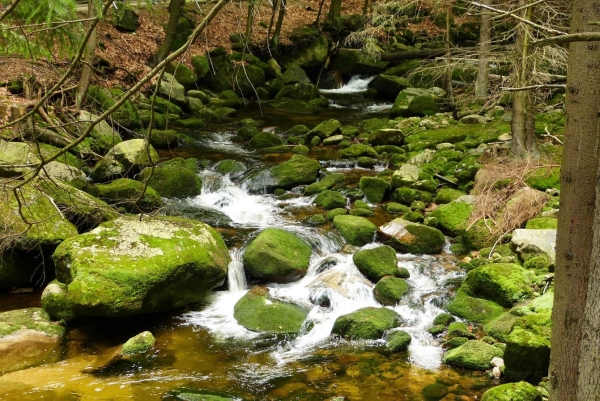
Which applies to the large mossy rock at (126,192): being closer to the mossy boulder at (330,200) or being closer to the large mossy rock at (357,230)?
the mossy boulder at (330,200)

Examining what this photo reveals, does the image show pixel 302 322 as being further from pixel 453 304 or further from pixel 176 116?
pixel 176 116

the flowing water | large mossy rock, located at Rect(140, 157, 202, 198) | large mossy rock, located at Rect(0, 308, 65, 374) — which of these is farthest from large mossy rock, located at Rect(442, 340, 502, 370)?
large mossy rock, located at Rect(140, 157, 202, 198)

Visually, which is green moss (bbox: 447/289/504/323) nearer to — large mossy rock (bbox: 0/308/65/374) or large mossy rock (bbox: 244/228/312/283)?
large mossy rock (bbox: 244/228/312/283)

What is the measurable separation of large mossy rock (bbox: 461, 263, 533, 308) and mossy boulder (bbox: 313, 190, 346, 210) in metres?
3.73

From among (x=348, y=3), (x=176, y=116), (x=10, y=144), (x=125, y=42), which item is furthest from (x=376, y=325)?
(x=348, y=3)

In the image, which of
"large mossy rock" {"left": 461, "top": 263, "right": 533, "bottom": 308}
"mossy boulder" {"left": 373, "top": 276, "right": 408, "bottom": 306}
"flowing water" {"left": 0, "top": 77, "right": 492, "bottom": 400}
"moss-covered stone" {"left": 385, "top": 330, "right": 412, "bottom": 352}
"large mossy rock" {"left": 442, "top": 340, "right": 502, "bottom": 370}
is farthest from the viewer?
"mossy boulder" {"left": 373, "top": 276, "right": 408, "bottom": 306}

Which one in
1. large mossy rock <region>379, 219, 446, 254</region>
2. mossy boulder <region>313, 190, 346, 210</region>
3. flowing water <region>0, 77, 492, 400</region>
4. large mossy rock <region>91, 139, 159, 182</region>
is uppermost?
large mossy rock <region>91, 139, 159, 182</region>

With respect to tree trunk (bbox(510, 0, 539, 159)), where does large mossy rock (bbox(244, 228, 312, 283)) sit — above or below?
below

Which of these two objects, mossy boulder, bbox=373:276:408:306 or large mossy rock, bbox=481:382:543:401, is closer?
large mossy rock, bbox=481:382:543:401

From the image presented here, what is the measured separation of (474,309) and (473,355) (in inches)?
47.2

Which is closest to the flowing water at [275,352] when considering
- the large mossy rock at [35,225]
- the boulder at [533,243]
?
the large mossy rock at [35,225]

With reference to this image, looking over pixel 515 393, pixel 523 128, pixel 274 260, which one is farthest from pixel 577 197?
pixel 523 128

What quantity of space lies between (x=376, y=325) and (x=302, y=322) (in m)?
0.99

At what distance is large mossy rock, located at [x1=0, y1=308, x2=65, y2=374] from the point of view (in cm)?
648
